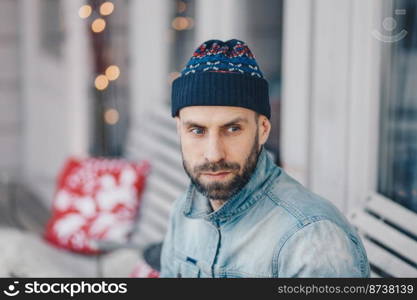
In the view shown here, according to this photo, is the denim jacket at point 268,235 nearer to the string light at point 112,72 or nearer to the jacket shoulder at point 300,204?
the jacket shoulder at point 300,204

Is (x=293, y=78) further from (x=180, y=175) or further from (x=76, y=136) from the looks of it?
(x=76, y=136)

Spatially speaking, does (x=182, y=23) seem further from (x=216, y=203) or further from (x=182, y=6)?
(x=216, y=203)

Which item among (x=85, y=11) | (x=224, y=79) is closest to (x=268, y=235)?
(x=224, y=79)

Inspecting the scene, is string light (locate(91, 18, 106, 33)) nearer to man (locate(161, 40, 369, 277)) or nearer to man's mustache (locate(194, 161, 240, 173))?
man (locate(161, 40, 369, 277))

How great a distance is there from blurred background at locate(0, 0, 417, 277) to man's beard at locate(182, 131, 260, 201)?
0.86 metres

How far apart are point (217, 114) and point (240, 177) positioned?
17 cm

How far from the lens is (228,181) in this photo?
1888 millimetres

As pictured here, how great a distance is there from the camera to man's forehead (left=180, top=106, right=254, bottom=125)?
188 cm

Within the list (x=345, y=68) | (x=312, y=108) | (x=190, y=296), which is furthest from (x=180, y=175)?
(x=190, y=296)

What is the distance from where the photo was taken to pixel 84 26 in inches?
210

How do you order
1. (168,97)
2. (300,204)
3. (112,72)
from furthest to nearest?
(112,72)
(168,97)
(300,204)

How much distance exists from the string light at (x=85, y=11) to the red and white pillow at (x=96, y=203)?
57.1 inches

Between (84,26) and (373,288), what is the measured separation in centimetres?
395

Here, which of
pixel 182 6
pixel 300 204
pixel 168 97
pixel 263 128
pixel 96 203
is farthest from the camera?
pixel 168 97
